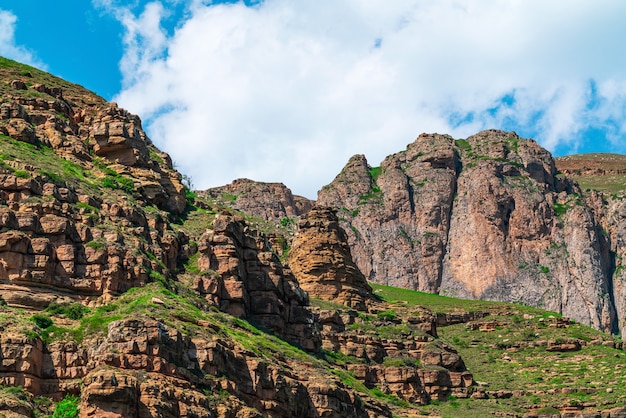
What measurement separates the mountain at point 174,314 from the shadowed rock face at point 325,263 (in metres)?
0.19

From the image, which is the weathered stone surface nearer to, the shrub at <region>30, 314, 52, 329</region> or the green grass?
the shrub at <region>30, 314, 52, 329</region>

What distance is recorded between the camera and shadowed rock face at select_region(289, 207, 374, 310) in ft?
390

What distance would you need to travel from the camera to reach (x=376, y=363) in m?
99.2

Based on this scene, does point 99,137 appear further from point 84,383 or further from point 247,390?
point 84,383

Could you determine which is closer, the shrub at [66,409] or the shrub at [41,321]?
the shrub at [66,409]

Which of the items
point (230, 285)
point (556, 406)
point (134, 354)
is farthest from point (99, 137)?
point (556, 406)

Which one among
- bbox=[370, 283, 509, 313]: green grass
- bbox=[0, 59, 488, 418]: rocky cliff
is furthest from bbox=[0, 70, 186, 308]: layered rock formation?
bbox=[370, 283, 509, 313]: green grass

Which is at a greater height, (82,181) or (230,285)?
(82,181)

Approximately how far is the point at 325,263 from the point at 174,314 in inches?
2342

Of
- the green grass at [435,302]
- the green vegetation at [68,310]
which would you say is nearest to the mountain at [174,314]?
the green vegetation at [68,310]

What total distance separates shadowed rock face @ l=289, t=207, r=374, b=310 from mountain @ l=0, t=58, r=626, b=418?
0.19m

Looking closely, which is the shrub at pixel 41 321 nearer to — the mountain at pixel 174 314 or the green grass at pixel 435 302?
the mountain at pixel 174 314

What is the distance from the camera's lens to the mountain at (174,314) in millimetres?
53094

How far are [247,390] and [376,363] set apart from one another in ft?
130
